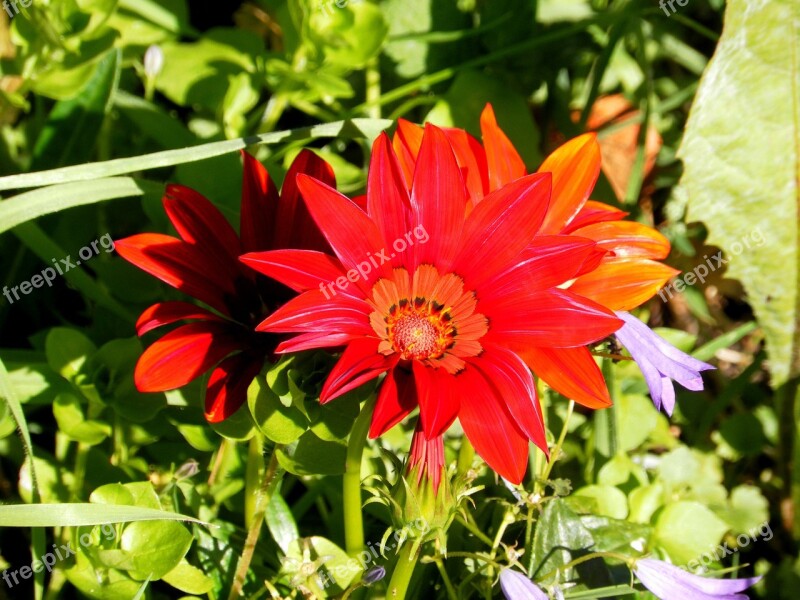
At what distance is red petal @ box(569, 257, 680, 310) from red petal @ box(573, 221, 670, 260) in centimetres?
4

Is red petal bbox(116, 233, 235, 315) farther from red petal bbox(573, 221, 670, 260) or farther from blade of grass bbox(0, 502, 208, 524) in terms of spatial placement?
red petal bbox(573, 221, 670, 260)

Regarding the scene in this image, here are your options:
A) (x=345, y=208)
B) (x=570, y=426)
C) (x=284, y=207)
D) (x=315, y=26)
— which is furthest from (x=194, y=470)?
(x=315, y=26)

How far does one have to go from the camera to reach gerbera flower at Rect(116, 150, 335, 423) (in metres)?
1.14

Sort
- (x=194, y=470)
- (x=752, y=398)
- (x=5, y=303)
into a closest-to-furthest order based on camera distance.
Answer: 1. (x=194, y=470)
2. (x=5, y=303)
3. (x=752, y=398)

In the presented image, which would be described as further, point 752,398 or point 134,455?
point 752,398

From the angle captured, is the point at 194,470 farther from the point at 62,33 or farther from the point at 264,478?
the point at 62,33

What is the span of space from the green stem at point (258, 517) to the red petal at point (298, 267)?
0.36 metres

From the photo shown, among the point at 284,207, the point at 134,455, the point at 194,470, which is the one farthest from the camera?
the point at 134,455

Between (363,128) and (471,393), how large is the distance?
0.60 meters

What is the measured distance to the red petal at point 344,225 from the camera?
1.01 m

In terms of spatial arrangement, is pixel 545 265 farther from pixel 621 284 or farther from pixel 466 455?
pixel 466 455

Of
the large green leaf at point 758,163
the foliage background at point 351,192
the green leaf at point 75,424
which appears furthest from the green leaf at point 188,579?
the large green leaf at point 758,163

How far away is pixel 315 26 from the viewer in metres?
1.82

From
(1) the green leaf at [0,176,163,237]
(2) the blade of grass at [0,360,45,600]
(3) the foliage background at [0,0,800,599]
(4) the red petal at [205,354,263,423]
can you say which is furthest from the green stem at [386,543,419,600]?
(1) the green leaf at [0,176,163,237]
